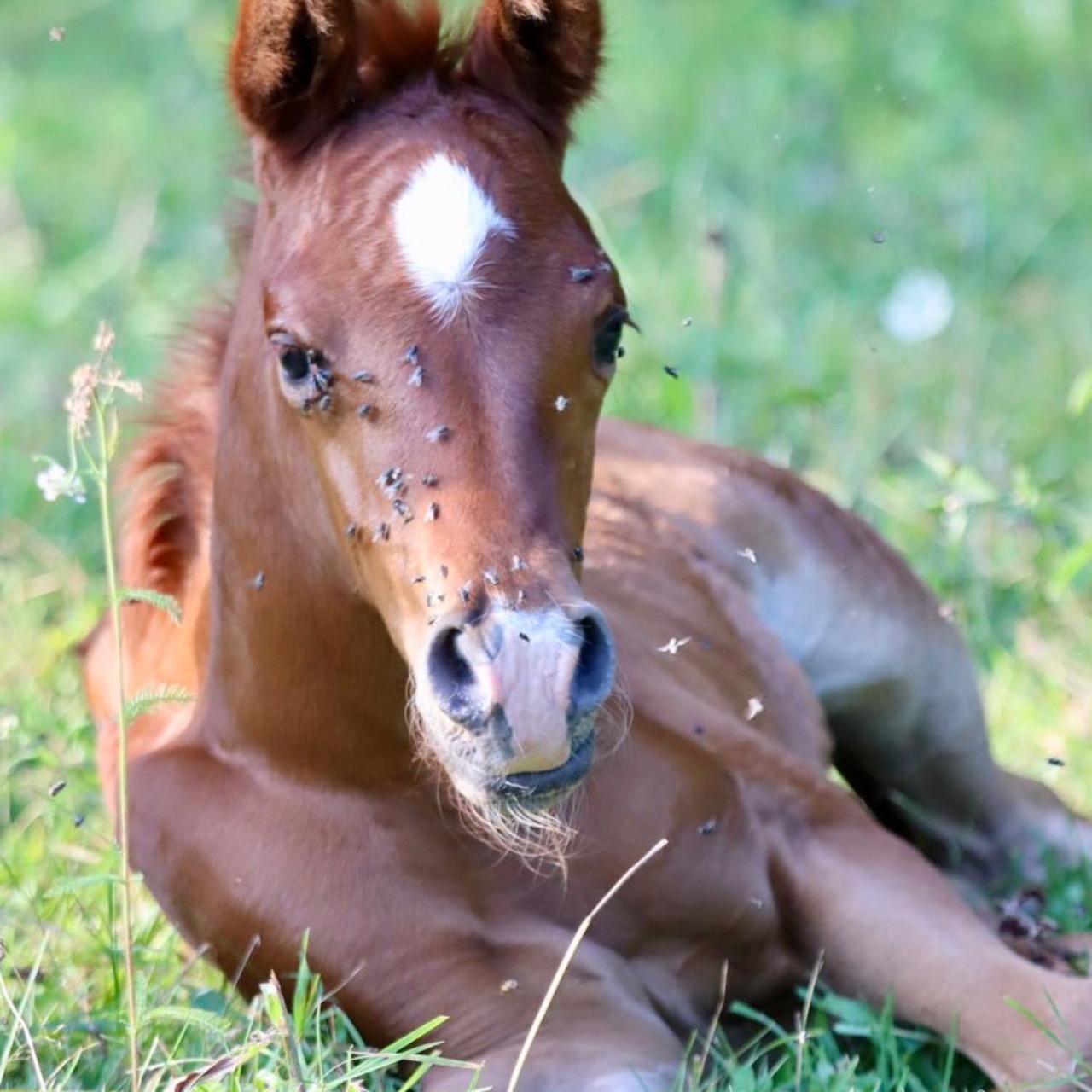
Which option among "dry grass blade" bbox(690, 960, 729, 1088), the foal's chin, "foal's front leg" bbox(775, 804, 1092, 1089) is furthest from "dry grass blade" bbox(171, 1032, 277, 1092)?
"foal's front leg" bbox(775, 804, 1092, 1089)

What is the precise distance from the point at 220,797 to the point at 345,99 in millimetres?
1075

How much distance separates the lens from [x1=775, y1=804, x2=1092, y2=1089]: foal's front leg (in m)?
3.19

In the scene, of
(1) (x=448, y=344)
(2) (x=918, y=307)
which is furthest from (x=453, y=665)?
Result: (2) (x=918, y=307)

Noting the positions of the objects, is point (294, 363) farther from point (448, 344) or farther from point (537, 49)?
point (537, 49)

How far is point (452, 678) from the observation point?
266 cm

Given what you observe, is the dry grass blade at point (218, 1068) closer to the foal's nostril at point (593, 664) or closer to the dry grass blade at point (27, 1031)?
the dry grass blade at point (27, 1031)

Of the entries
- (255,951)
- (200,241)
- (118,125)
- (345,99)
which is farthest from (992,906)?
(118,125)

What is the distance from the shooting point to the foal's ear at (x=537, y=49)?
10.4ft

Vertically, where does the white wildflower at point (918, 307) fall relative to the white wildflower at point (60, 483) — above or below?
below

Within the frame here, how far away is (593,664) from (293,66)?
1.00 m

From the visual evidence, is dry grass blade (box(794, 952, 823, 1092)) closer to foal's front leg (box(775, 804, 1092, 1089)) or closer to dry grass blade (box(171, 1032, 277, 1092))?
foal's front leg (box(775, 804, 1092, 1089))

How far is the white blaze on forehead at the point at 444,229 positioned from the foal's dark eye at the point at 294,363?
201 millimetres

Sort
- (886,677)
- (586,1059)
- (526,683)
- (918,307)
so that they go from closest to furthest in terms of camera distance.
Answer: (526,683) → (586,1059) → (886,677) → (918,307)

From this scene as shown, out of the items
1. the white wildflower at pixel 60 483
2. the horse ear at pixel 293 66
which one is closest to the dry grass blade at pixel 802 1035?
the white wildflower at pixel 60 483
